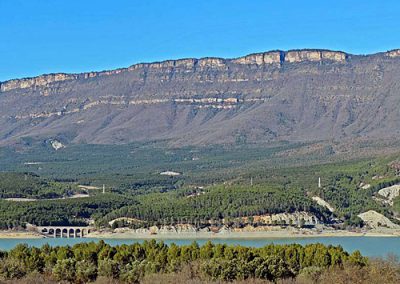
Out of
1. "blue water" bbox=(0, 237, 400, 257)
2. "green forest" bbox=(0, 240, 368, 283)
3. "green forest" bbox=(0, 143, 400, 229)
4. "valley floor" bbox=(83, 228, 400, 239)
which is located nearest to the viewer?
"green forest" bbox=(0, 240, 368, 283)

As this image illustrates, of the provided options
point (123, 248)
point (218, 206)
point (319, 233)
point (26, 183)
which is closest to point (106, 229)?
point (218, 206)

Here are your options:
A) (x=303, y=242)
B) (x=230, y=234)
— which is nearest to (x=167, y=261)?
(x=303, y=242)

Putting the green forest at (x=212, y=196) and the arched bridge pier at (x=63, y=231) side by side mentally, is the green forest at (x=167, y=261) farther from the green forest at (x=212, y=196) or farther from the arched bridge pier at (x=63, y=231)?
the arched bridge pier at (x=63, y=231)

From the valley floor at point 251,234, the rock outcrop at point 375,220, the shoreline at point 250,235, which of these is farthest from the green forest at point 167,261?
the rock outcrop at point 375,220

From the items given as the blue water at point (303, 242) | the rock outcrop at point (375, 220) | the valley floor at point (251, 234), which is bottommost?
the blue water at point (303, 242)

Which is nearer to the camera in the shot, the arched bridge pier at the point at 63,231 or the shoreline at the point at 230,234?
the shoreline at the point at 230,234

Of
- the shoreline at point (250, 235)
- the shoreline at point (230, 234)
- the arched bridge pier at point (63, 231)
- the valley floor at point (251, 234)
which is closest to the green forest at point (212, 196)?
the arched bridge pier at point (63, 231)

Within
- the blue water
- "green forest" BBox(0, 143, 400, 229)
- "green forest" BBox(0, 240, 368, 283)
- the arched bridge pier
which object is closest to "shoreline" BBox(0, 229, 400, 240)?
the arched bridge pier

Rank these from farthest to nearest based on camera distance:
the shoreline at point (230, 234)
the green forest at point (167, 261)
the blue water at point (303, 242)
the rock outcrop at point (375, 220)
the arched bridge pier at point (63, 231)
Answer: the rock outcrop at point (375, 220) < the arched bridge pier at point (63, 231) < the shoreline at point (230, 234) < the blue water at point (303, 242) < the green forest at point (167, 261)

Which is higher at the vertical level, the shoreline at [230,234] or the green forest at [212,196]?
the green forest at [212,196]

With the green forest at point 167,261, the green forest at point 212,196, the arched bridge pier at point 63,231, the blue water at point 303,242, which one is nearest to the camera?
the green forest at point 167,261

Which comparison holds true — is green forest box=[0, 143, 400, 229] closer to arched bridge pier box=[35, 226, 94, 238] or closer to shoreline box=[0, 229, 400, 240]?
arched bridge pier box=[35, 226, 94, 238]

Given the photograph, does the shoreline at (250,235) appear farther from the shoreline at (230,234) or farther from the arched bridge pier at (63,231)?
the arched bridge pier at (63,231)
